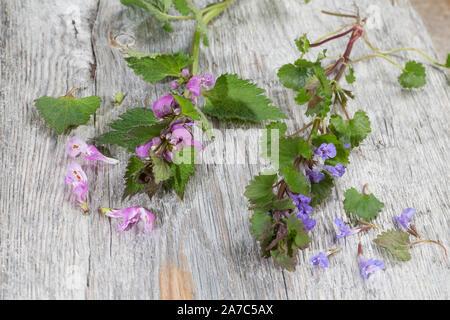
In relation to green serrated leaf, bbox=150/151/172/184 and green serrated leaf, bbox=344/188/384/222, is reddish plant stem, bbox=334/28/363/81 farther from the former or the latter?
green serrated leaf, bbox=150/151/172/184

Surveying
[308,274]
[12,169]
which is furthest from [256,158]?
[12,169]

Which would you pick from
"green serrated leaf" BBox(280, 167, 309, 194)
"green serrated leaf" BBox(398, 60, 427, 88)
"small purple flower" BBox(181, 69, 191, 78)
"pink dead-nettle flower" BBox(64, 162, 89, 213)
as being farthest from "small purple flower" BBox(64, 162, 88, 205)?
"green serrated leaf" BBox(398, 60, 427, 88)

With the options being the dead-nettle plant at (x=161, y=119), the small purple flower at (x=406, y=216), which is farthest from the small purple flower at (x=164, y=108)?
the small purple flower at (x=406, y=216)

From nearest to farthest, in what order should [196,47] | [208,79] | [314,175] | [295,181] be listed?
[295,181]
[314,175]
[208,79]
[196,47]

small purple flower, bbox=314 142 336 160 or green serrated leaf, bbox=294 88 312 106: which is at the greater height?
green serrated leaf, bbox=294 88 312 106

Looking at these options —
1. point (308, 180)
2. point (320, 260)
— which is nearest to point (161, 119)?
point (308, 180)

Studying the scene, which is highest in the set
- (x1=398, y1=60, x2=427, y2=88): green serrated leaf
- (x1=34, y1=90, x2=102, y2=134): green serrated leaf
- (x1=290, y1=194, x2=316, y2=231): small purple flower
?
(x1=34, y1=90, x2=102, y2=134): green serrated leaf

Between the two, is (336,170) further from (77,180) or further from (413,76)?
(77,180)
